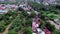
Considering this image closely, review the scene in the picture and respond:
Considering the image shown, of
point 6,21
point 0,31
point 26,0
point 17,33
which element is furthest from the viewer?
point 26,0

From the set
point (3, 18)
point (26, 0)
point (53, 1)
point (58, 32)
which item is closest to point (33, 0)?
point (26, 0)

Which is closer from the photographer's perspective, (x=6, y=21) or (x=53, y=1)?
(x=6, y=21)

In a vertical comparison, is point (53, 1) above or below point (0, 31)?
above

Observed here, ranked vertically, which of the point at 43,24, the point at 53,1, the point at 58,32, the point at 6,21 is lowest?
the point at 58,32

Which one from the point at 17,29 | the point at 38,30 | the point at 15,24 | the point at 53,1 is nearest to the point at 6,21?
the point at 15,24

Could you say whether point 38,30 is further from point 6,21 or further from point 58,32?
point 6,21

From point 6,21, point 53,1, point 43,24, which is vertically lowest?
point 43,24

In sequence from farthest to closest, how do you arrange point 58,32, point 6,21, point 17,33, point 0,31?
point 6,21
point 0,31
point 17,33
point 58,32

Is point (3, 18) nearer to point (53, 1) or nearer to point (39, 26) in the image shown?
point (39, 26)

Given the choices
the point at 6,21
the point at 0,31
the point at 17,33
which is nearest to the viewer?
the point at 17,33
